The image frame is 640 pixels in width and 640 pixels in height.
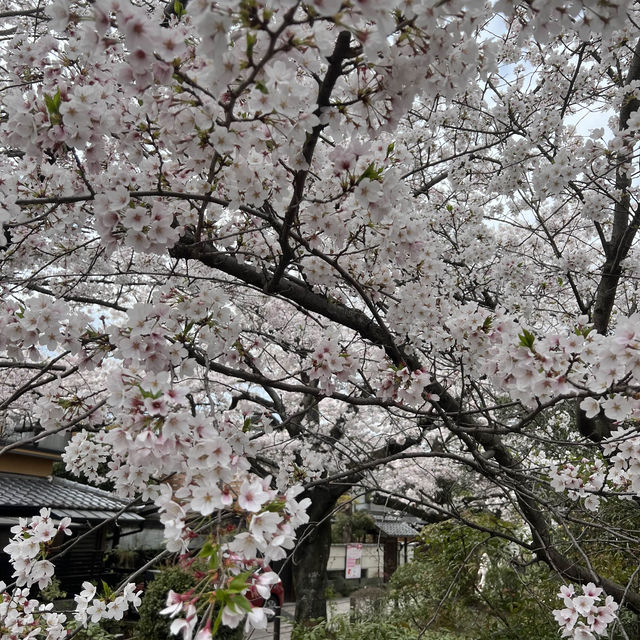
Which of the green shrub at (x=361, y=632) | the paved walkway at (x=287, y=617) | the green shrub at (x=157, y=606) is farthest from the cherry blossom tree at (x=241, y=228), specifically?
the paved walkway at (x=287, y=617)

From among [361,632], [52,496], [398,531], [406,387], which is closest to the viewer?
[406,387]

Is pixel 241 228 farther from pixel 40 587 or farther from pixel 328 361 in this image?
pixel 40 587

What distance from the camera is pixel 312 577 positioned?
26.4ft

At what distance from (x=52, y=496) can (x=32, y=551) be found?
8932 mm

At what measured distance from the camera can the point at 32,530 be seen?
212cm

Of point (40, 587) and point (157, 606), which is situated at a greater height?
point (40, 587)

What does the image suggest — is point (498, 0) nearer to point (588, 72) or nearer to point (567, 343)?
point (567, 343)

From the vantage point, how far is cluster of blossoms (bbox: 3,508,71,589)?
202 centimetres

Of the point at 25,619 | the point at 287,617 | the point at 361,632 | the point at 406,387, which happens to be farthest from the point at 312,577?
the point at 406,387

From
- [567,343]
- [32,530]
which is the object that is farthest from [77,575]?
[567,343]

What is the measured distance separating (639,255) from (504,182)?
1.51 m

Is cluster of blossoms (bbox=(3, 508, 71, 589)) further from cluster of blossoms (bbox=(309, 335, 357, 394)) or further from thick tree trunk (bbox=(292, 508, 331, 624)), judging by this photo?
thick tree trunk (bbox=(292, 508, 331, 624))

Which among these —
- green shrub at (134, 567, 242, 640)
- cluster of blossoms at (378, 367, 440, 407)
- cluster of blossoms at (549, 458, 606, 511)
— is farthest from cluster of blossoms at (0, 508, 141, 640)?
green shrub at (134, 567, 242, 640)

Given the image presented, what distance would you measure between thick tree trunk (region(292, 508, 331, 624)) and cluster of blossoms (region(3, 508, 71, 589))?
20.1ft
